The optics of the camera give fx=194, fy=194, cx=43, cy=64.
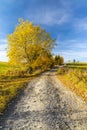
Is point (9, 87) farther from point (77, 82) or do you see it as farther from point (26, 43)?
point (26, 43)

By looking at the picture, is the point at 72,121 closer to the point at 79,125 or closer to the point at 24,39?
the point at 79,125

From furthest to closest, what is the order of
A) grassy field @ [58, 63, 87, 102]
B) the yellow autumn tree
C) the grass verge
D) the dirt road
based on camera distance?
the yellow autumn tree
grassy field @ [58, 63, 87, 102]
the grass verge
the dirt road

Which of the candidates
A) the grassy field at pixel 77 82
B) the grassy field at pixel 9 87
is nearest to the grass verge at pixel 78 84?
the grassy field at pixel 77 82

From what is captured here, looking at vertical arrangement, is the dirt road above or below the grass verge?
below

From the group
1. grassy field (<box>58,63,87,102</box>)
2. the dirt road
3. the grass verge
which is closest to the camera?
the dirt road

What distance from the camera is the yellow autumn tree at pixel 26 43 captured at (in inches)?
1508

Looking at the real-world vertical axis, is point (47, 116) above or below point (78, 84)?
below

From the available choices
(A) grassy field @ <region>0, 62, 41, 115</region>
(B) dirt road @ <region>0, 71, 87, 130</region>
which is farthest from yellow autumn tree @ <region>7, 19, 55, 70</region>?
(B) dirt road @ <region>0, 71, 87, 130</region>

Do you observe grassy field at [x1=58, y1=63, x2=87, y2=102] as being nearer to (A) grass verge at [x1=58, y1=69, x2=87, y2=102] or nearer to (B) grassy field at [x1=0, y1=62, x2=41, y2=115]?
(A) grass verge at [x1=58, y1=69, x2=87, y2=102]

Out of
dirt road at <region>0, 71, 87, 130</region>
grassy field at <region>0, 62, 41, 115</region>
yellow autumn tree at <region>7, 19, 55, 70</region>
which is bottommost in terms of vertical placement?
dirt road at <region>0, 71, 87, 130</region>

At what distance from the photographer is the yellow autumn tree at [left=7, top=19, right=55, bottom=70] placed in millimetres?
38312

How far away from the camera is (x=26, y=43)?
38.8 metres

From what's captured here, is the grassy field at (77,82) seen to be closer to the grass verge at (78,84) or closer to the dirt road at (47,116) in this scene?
the grass verge at (78,84)

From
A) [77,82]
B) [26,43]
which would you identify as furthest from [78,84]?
[26,43]
